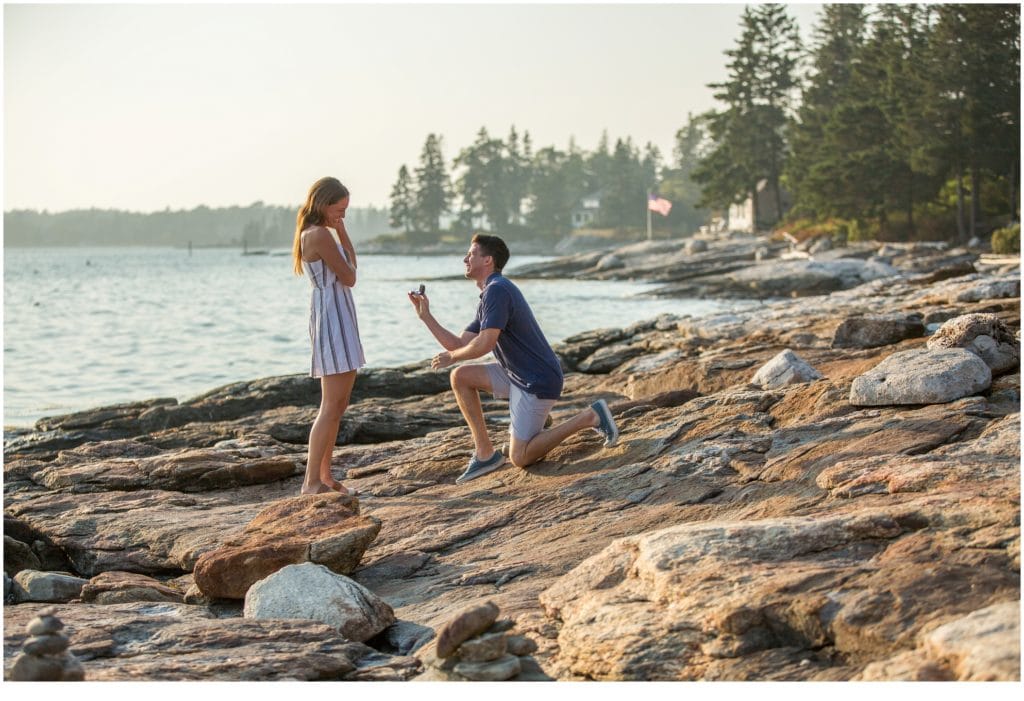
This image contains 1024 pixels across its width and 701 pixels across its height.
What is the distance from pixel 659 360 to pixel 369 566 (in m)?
7.65

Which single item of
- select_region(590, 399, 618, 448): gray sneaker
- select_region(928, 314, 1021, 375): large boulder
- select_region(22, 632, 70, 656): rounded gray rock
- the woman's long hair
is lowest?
select_region(22, 632, 70, 656): rounded gray rock

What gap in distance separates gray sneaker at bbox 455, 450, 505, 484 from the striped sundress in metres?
1.04

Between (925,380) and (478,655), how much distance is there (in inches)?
146

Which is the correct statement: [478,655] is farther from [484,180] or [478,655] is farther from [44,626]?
[484,180]

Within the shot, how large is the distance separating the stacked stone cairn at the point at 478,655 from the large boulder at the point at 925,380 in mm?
3439

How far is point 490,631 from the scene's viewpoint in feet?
13.5

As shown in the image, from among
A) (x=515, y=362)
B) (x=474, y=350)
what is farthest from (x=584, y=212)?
(x=474, y=350)

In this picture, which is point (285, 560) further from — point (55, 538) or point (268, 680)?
point (55, 538)

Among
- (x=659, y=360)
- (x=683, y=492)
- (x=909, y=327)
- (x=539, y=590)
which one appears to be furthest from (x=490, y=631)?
(x=659, y=360)

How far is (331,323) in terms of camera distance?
675 cm

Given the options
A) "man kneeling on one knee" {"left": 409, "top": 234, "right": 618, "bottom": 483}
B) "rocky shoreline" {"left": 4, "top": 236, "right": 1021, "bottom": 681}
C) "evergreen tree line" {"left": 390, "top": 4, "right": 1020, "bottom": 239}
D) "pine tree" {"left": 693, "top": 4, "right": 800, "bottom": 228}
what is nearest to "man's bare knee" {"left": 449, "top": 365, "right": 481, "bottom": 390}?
"man kneeling on one knee" {"left": 409, "top": 234, "right": 618, "bottom": 483}

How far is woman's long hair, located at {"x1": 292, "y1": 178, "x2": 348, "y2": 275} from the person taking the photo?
6.61 meters

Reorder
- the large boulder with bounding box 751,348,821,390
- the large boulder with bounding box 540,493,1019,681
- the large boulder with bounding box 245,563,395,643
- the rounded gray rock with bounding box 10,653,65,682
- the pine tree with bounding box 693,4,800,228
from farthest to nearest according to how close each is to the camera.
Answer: the pine tree with bounding box 693,4,800,228 → the large boulder with bounding box 751,348,821,390 → the large boulder with bounding box 245,563,395,643 → the rounded gray rock with bounding box 10,653,65,682 → the large boulder with bounding box 540,493,1019,681

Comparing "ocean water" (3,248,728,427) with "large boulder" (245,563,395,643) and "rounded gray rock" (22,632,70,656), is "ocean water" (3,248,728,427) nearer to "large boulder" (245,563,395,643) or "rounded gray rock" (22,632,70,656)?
"large boulder" (245,563,395,643)
